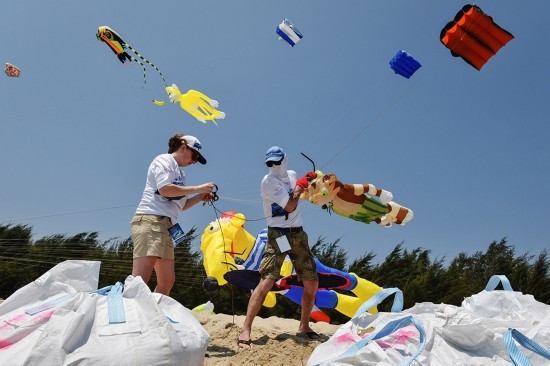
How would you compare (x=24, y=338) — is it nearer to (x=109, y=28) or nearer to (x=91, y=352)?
(x=91, y=352)

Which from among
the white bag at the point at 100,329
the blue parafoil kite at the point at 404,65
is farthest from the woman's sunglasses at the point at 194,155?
the blue parafoil kite at the point at 404,65

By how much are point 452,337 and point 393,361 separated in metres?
0.24

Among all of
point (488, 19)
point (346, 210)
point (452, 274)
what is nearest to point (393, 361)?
point (346, 210)

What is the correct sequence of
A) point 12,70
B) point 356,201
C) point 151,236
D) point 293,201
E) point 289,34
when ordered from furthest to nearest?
point 12,70 < point 289,34 < point 356,201 < point 293,201 < point 151,236

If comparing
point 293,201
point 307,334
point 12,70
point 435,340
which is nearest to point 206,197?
point 293,201

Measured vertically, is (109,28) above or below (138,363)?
above

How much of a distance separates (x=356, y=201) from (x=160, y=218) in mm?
2174

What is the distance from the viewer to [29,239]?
11.0 meters

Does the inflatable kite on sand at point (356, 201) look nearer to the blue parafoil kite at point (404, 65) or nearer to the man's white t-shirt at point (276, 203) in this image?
the man's white t-shirt at point (276, 203)

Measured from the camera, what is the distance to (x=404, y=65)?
4.78 m

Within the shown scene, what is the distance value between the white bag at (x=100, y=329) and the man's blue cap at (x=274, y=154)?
5.39ft

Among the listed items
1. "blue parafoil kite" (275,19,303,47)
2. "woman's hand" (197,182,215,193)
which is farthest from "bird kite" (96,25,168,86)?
"woman's hand" (197,182,215,193)

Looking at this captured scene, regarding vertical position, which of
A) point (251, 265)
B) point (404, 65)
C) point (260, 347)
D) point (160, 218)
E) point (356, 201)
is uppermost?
point (404, 65)

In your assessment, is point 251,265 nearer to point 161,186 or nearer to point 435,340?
point 161,186
